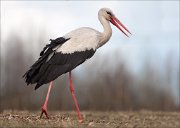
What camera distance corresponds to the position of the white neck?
12664mm

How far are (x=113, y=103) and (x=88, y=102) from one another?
2150mm

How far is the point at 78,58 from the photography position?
1188 cm

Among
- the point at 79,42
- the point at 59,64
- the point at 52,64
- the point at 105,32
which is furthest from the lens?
the point at 105,32

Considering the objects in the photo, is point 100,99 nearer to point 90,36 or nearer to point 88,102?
point 88,102

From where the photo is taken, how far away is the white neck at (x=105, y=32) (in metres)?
12.7

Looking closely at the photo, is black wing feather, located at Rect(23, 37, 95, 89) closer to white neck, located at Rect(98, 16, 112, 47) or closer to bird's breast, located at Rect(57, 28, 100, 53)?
bird's breast, located at Rect(57, 28, 100, 53)

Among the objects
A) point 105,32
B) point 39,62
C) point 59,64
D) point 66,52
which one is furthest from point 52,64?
point 105,32

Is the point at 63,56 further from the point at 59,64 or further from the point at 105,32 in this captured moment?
the point at 105,32

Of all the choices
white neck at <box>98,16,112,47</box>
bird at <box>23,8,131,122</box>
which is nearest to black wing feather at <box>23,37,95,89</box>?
bird at <box>23,8,131,122</box>

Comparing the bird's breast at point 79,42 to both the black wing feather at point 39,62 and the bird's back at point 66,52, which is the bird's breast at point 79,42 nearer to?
the bird's back at point 66,52

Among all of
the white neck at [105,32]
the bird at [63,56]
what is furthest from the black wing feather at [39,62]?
the white neck at [105,32]

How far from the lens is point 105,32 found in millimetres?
12852

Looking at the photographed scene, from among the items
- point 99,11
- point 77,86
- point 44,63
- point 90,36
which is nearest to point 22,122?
point 44,63

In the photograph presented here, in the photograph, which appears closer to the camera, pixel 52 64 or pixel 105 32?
pixel 52 64
